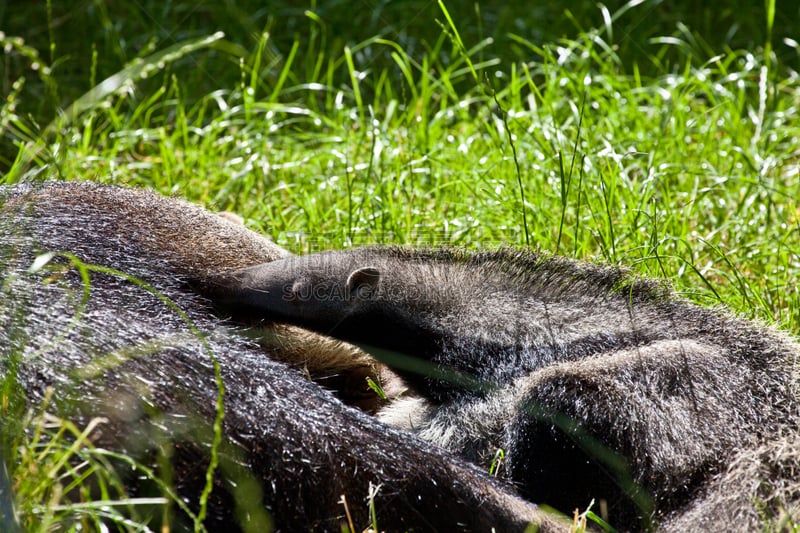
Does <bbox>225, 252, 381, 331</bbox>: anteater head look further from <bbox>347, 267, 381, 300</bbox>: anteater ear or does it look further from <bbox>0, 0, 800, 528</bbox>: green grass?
<bbox>0, 0, 800, 528</bbox>: green grass

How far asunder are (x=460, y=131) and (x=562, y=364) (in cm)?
289

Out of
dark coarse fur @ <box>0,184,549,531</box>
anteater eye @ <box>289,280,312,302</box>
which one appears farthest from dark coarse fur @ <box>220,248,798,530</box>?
dark coarse fur @ <box>0,184,549,531</box>

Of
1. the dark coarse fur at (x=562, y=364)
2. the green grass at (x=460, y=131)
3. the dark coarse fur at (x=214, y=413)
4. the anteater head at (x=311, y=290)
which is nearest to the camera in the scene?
the dark coarse fur at (x=214, y=413)

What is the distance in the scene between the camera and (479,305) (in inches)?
149

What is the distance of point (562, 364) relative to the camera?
11.0 feet

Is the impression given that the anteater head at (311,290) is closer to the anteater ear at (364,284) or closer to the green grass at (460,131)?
the anteater ear at (364,284)

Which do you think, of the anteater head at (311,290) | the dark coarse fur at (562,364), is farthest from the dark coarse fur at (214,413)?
the anteater head at (311,290)

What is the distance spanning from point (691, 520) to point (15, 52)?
6.01 metres

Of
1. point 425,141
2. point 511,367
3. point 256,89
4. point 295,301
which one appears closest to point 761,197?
point 425,141

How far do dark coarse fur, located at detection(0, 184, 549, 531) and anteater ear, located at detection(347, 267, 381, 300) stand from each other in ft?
2.50

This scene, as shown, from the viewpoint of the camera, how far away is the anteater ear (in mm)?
3827

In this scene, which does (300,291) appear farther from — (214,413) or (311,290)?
(214,413)

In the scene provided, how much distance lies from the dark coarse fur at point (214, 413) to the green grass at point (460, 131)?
80 cm

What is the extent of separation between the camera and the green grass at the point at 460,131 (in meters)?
4.63
